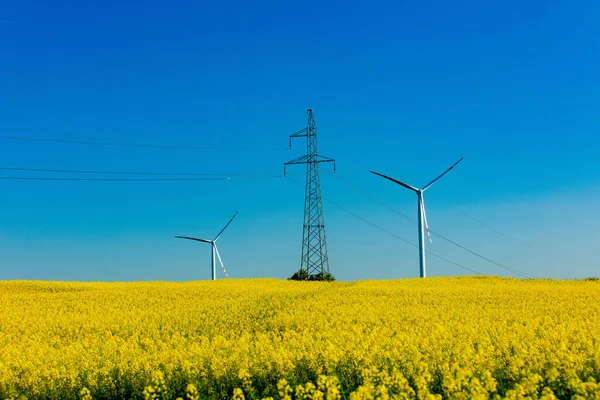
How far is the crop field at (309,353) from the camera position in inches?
494

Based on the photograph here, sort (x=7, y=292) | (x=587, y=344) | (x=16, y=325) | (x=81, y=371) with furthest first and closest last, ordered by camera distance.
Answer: (x=7, y=292) → (x=16, y=325) → (x=587, y=344) → (x=81, y=371)

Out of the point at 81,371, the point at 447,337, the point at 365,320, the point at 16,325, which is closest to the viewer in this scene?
the point at 81,371

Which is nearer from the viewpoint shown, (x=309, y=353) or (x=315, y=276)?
(x=309, y=353)

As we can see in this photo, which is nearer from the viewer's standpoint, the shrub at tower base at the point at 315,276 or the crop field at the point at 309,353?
the crop field at the point at 309,353

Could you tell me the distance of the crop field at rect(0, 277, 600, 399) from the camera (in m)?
12.5

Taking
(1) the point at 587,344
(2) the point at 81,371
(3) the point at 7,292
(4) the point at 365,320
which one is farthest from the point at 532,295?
(3) the point at 7,292

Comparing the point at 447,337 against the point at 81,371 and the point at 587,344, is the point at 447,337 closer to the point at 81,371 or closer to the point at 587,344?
the point at 587,344

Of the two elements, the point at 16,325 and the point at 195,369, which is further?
the point at 16,325

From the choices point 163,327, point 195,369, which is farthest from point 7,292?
point 195,369

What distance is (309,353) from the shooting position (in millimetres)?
14680

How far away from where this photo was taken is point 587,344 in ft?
52.2

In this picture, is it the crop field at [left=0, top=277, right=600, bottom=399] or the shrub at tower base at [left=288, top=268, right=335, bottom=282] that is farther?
the shrub at tower base at [left=288, top=268, right=335, bottom=282]

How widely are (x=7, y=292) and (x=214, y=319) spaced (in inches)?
1072

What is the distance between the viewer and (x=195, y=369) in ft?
45.5
